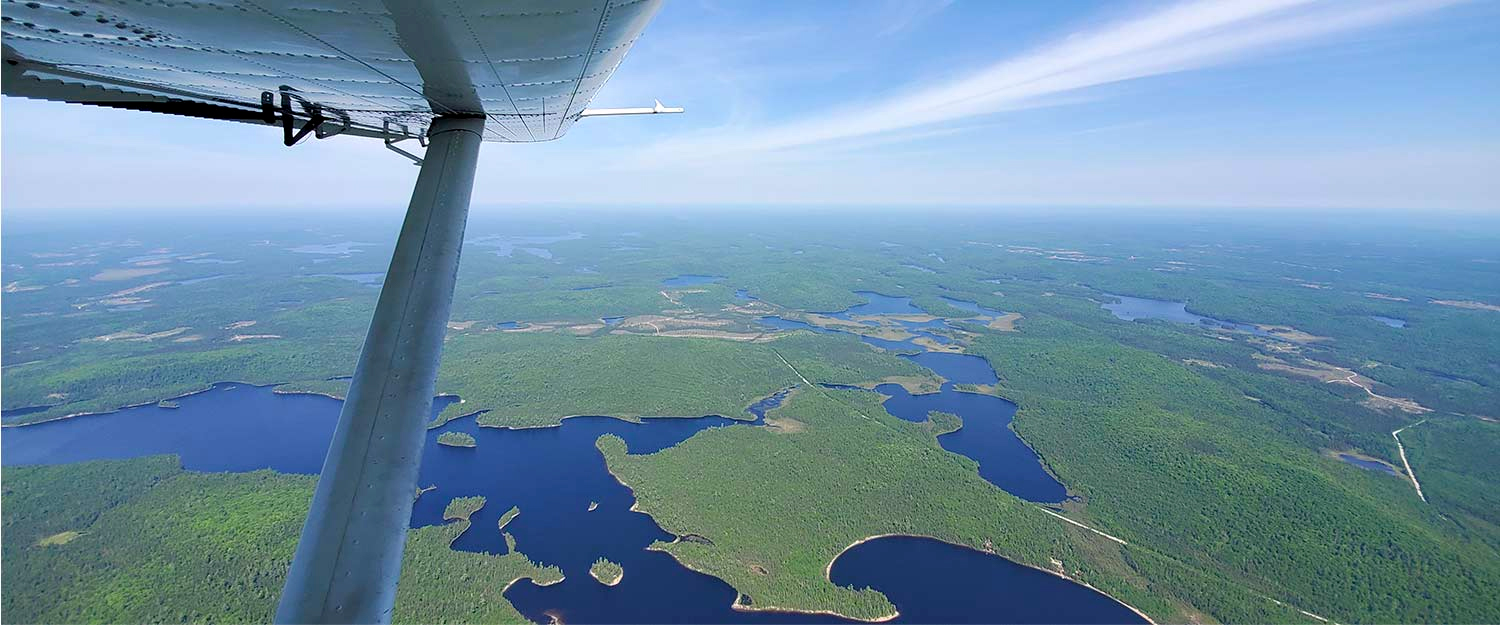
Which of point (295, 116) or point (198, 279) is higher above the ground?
point (295, 116)

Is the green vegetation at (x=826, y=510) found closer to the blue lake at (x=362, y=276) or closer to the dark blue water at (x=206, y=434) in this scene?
the dark blue water at (x=206, y=434)

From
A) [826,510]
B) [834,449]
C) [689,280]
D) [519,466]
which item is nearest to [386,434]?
[826,510]

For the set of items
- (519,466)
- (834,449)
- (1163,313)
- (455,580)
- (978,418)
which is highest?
(1163,313)

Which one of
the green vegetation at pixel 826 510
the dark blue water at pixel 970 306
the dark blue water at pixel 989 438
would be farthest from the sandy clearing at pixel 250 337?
the dark blue water at pixel 970 306

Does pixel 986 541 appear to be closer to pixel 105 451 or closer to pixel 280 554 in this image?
pixel 280 554

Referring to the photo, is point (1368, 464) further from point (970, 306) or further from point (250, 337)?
point (250, 337)

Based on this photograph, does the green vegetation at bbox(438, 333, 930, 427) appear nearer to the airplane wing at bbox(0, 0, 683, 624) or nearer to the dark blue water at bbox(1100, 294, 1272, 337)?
the airplane wing at bbox(0, 0, 683, 624)

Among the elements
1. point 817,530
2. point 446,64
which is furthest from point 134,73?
point 817,530

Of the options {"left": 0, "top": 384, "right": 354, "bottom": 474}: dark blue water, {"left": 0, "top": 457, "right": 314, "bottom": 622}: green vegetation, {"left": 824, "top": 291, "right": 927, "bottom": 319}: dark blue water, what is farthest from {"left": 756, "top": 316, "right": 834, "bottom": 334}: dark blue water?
{"left": 0, "top": 457, "right": 314, "bottom": 622}: green vegetation
